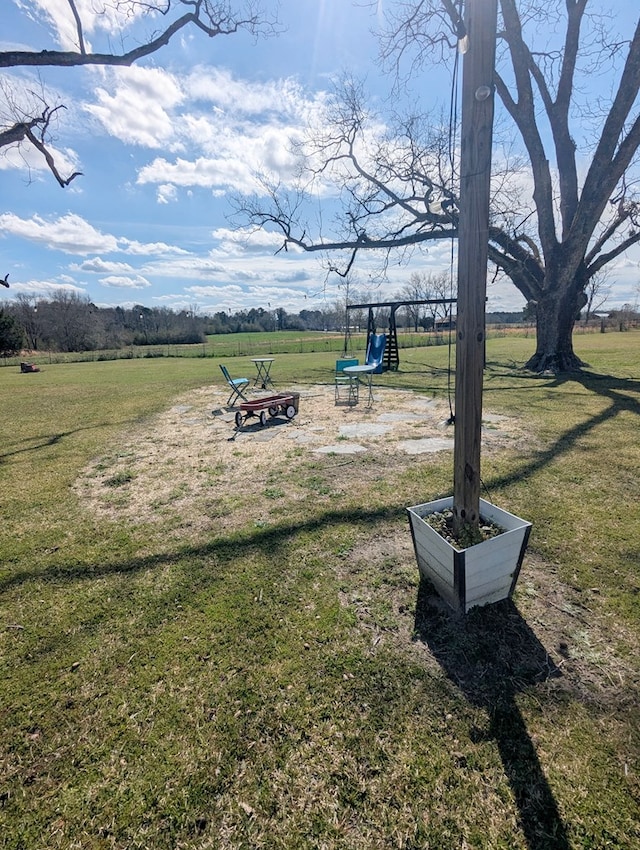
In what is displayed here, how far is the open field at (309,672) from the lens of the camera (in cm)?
129

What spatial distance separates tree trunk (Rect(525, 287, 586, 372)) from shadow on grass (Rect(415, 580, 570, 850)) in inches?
449

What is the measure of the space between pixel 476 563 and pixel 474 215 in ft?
5.86

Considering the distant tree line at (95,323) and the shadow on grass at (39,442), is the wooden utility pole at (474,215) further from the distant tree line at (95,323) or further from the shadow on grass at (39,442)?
the distant tree line at (95,323)

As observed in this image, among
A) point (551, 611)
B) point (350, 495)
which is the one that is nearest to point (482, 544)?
point (551, 611)

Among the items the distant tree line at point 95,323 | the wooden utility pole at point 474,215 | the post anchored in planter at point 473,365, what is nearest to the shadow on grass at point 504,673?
the post anchored in planter at point 473,365

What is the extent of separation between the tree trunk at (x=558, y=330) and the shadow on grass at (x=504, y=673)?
449 inches

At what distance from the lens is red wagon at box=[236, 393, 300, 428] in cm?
638

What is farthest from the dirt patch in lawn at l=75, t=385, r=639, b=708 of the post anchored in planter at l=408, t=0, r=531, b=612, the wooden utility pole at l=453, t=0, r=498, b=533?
the wooden utility pole at l=453, t=0, r=498, b=533

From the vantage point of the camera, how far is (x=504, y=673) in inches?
70.0

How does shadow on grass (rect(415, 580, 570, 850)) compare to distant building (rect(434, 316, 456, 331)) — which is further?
distant building (rect(434, 316, 456, 331))

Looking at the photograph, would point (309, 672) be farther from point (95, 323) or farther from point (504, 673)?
point (95, 323)

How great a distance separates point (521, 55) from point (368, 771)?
1521cm

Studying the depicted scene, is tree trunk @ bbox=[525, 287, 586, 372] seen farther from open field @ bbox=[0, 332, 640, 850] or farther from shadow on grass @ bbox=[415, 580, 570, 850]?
shadow on grass @ bbox=[415, 580, 570, 850]

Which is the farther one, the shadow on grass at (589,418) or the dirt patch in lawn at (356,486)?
the shadow on grass at (589,418)
